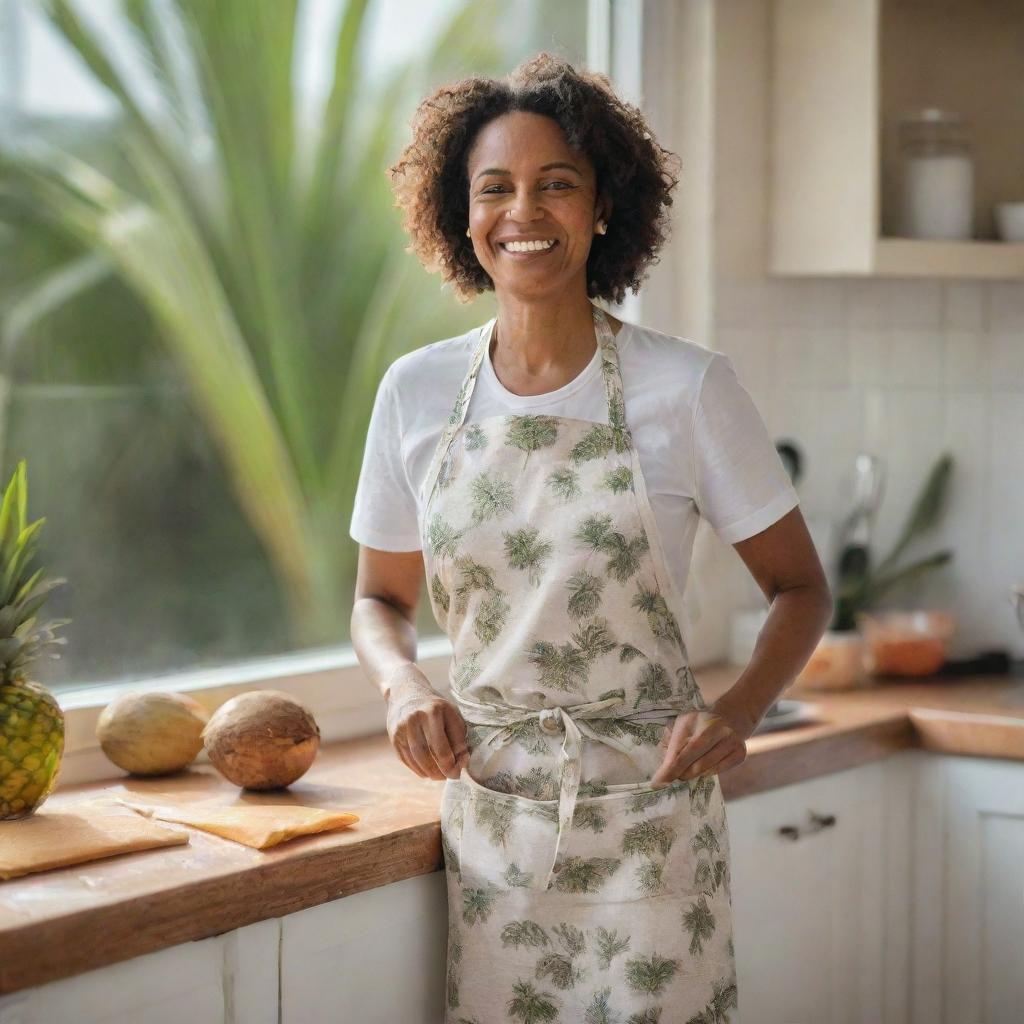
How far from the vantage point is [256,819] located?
1538 millimetres

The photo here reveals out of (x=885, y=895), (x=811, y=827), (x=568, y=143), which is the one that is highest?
(x=568, y=143)

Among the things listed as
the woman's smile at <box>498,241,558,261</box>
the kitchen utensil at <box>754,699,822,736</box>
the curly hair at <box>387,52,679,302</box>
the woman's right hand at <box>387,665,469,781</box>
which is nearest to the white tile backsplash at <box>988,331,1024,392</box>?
the kitchen utensil at <box>754,699,822,736</box>

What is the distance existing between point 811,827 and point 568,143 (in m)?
1.06

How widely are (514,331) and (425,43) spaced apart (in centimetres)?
81

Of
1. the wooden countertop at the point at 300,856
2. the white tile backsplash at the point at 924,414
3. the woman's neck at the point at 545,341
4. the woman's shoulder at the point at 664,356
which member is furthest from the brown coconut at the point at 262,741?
the white tile backsplash at the point at 924,414

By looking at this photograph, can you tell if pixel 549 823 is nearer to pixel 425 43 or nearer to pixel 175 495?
pixel 175 495

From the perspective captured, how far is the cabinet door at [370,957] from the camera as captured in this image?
1.48 metres

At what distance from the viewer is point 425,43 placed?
2232 millimetres

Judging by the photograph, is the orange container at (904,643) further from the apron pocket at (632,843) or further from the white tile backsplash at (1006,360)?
the apron pocket at (632,843)

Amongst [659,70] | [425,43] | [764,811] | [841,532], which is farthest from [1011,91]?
[764,811]

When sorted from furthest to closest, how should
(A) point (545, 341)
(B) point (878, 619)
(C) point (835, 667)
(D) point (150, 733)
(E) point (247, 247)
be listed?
(B) point (878, 619)
(C) point (835, 667)
(E) point (247, 247)
(D) point (150, 733)
(A) point (545, 341)

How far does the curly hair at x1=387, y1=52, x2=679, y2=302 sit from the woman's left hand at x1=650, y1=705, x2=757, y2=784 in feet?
1.70

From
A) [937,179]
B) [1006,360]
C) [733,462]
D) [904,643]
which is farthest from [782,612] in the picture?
[1006,360]

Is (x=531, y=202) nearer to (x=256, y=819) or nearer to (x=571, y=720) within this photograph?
(x=571, y=720)
